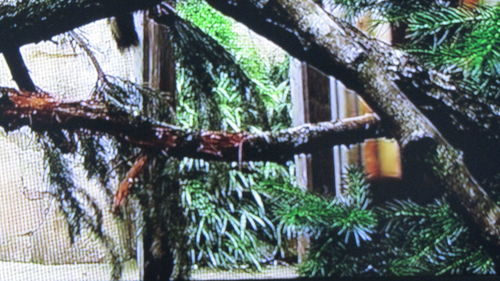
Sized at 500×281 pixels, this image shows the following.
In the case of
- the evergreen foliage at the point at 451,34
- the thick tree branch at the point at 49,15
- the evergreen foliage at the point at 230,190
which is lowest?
the evergreen foliage at the point at 230,190

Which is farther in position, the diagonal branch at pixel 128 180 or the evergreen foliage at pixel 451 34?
the diagonal branch at pixel 128 180

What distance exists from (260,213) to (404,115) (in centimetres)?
40

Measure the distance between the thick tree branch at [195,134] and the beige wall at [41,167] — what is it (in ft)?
0.13

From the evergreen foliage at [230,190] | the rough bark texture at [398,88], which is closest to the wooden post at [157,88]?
the evergreen foliage at [230,190]

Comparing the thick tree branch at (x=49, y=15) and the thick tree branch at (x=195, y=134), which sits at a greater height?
the thick tree branch at (x=49, y=15)

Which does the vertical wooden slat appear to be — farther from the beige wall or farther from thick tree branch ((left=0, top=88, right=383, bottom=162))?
the beige wall

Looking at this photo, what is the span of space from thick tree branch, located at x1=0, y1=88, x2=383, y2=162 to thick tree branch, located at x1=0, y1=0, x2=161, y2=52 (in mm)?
151

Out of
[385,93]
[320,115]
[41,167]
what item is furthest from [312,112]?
[41,167]

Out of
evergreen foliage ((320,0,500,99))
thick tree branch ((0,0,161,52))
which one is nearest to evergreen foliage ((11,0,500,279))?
evergreen foliage ((320,0,500,99))

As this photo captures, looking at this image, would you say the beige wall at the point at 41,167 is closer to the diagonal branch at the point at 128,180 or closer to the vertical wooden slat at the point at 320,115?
the diagonal branch at the point at 128,180

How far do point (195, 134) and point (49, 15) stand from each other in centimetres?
46

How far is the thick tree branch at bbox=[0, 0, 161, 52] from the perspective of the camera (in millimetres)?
1502

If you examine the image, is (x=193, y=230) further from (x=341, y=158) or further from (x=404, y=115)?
(x=404, y=115)

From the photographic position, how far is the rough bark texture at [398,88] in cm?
141
